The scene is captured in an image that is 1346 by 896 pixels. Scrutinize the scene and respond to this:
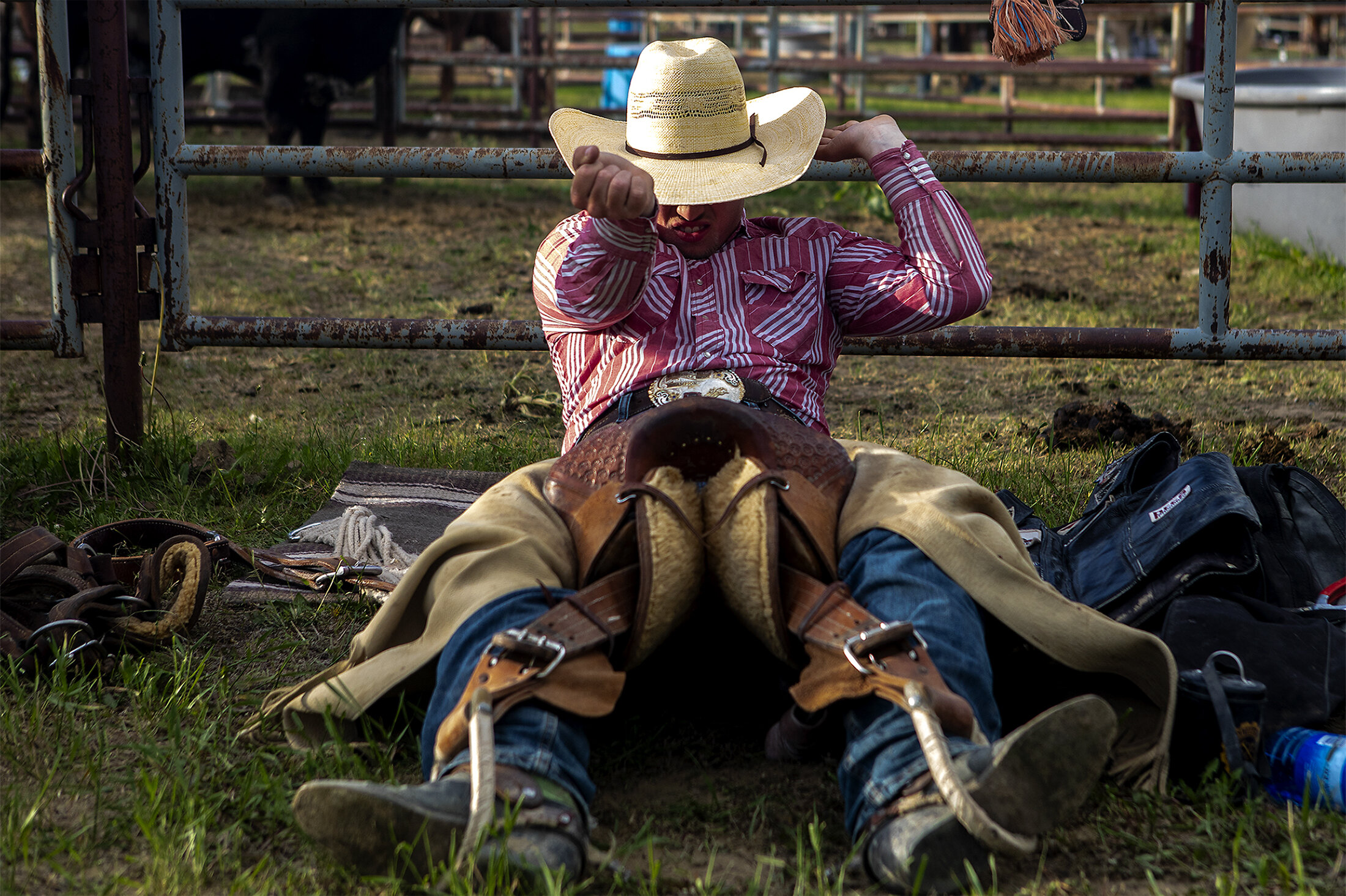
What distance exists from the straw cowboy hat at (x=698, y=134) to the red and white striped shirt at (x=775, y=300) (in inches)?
4.4

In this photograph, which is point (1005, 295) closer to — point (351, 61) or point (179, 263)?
point (179, 263)

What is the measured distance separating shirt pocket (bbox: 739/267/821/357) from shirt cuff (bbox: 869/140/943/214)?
0.67 feet

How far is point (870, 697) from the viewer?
1.47m

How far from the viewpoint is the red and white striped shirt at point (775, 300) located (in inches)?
81.5

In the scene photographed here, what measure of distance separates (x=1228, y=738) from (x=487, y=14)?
35.5 ft

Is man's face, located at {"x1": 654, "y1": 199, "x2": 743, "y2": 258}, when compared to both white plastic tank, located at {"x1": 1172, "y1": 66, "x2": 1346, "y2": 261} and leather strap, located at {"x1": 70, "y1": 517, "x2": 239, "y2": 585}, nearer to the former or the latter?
leather strap, located at {"x1": 70, "y1": 517, "x2": 239, "y2": 585}

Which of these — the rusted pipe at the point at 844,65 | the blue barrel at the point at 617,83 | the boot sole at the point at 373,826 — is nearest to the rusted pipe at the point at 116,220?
the boot sole at the point at 373,826

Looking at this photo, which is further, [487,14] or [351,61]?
[487,14]

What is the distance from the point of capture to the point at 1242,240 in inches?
249

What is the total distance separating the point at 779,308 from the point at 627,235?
374 millimetres

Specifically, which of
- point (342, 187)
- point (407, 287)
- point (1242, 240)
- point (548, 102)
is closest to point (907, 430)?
point (407, 287)

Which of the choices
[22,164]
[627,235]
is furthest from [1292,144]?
[22,164]

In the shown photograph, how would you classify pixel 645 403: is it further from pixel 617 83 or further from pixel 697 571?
pixel 617 83

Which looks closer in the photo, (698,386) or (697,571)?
(697,571)
